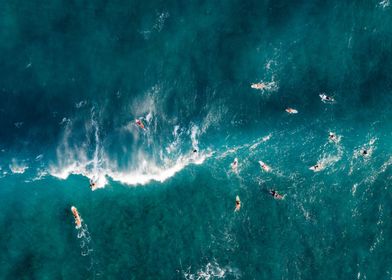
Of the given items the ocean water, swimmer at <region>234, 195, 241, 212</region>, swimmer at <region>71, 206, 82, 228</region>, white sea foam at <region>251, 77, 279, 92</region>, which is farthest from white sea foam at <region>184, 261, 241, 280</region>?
white sea foam at <region>251, 77, 279, 92</region>

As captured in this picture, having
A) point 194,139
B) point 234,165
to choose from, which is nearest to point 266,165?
point 234,165

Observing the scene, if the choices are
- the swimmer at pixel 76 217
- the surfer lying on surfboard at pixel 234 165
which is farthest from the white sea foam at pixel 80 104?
the surfer lying on surfboard at pixel 234 165

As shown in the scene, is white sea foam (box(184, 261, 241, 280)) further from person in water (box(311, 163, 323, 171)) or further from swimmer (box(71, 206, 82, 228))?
person in water (box(311, 163, 323, 171))

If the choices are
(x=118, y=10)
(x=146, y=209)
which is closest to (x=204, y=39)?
(x=118, y=10)

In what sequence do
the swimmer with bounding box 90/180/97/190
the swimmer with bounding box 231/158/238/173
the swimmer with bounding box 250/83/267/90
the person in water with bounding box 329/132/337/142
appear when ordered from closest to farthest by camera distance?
the swimmer with bounding box 90/180/97/190 → the swimmer with bounding box 231/158/238/173 → the swimmer with bounding box 250/83/267/90 → the person in water with bounding box 329/132/337/142

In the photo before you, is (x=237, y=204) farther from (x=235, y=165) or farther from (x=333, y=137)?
(x=333, y=137)

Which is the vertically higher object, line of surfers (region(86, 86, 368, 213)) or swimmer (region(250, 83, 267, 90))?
swimmer (region(250, 83, 267, 90))

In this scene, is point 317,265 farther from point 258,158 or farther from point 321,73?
point 321,73

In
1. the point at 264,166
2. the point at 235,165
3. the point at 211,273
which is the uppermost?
the point at 235,165
